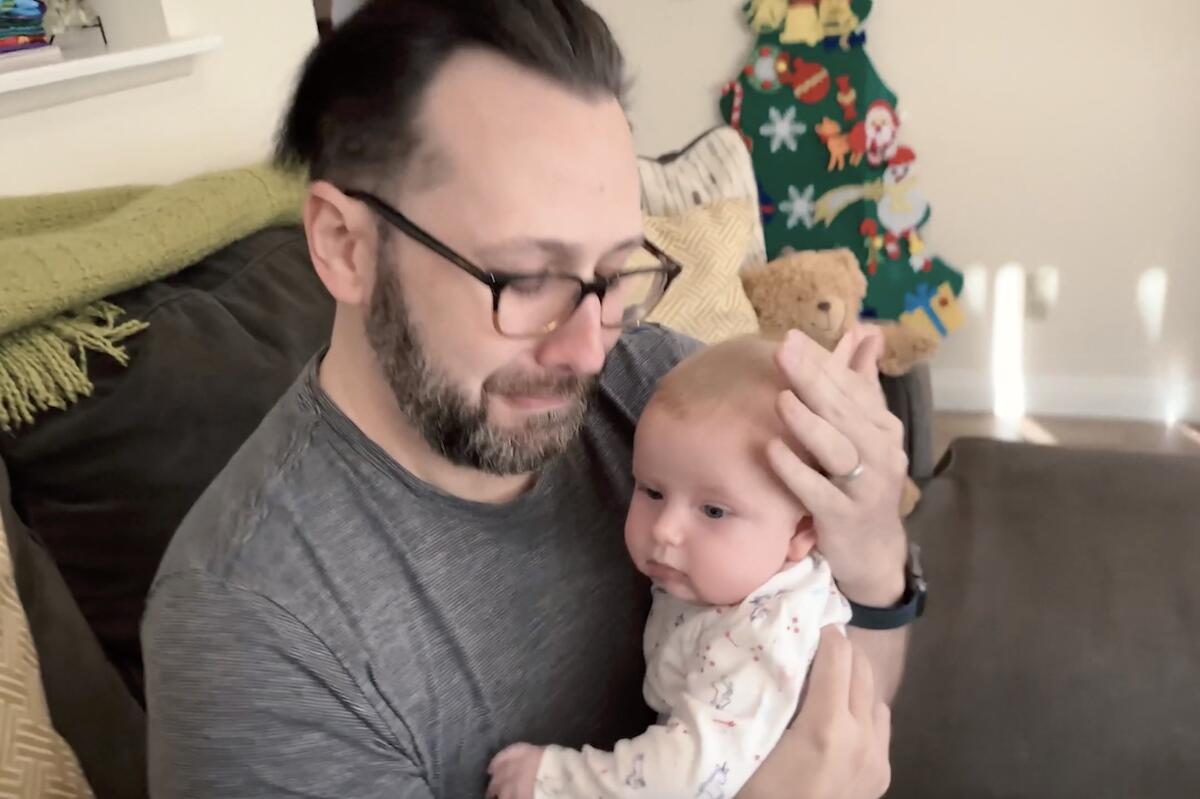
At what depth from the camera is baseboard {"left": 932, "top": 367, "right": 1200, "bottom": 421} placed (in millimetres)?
3031

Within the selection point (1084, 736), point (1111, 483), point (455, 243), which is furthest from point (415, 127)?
point (1111, 483)

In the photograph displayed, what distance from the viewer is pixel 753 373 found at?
996 mm

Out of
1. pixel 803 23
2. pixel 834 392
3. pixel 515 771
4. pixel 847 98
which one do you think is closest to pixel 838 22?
pixel 803 23

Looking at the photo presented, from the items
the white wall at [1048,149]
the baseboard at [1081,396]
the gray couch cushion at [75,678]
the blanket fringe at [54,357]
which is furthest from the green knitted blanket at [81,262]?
the baseboard at [1081,396]

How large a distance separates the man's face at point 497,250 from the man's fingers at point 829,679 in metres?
0.33

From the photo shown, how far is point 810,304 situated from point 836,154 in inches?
37.6

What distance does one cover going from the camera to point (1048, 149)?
2.87m

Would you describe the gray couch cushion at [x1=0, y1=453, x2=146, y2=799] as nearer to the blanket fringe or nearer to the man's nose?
the blanket fringe

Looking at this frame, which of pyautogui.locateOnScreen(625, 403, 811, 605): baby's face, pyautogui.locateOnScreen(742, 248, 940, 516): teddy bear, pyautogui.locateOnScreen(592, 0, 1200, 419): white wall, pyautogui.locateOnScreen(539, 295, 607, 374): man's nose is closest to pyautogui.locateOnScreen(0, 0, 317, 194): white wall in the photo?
pyautogui.locateOnScreen(539, 295, 607, 374): man's nose

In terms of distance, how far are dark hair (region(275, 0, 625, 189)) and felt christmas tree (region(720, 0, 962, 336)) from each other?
216cm

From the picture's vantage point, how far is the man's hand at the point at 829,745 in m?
0.89

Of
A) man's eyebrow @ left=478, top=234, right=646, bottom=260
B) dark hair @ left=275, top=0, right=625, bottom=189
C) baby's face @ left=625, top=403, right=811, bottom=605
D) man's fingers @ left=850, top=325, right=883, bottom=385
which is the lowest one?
baby's face @ left=625, top=403, right=811, bottom=605

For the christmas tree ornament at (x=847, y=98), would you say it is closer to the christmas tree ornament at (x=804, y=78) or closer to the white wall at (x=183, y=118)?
the christmas tree ornament at (x=804, y=78)

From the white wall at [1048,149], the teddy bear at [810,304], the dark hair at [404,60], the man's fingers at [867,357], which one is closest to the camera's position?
the dark hair at [404,60]
